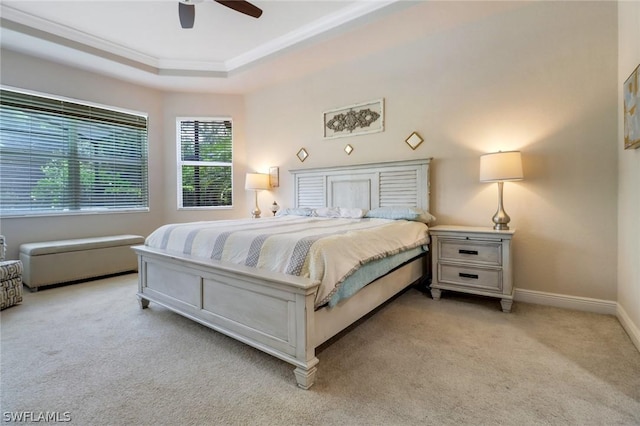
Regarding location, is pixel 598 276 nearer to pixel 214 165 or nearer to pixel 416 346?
pixel 416 346

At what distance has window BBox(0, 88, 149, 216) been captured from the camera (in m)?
3.68

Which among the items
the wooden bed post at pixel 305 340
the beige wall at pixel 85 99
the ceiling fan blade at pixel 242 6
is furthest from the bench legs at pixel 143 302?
the ceiling fan blade at pixel 242 6

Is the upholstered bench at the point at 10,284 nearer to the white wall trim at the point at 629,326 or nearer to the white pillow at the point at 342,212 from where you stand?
the white pillow at the point at 342,212

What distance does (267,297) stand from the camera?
1741 millimetres

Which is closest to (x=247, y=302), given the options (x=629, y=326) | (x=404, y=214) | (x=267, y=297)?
(x=267, y=297)

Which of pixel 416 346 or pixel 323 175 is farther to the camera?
pixel 323 175

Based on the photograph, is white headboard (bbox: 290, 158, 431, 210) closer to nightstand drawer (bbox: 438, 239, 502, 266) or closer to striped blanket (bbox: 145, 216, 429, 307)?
nightstand drawer (bbox: 438, 239, 502, 266)

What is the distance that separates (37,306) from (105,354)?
161 centimetres

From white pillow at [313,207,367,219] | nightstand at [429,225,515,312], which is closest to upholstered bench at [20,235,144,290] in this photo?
white pillow at [313,207,367,219]

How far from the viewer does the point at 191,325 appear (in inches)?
94.1

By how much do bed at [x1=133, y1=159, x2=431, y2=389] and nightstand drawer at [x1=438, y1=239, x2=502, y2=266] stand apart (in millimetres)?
284

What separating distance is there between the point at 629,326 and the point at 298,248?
247 centimetres

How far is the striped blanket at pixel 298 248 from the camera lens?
1729 mm

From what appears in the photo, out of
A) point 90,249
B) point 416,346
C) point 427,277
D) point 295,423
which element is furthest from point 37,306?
point 427,277
